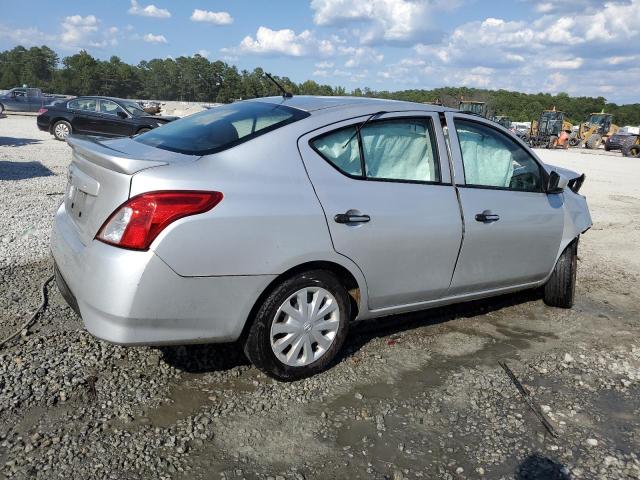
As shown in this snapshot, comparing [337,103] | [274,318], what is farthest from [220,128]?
[274,318]

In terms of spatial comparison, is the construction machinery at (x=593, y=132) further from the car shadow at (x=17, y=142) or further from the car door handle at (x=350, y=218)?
the car door handle at (x=350, y=218)

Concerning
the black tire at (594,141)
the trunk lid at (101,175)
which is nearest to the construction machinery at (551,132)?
the black tire at (594,141)

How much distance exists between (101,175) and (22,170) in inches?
366

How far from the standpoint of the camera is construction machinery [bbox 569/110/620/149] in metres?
39.8

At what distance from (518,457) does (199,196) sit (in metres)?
2.08

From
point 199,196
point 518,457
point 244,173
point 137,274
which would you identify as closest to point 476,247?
point 518,457

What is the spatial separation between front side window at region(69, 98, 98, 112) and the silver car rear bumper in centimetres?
1625

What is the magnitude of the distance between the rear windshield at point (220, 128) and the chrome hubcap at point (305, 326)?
3.21 ft

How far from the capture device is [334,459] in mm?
2662

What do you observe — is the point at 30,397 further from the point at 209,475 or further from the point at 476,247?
the point at 476,247

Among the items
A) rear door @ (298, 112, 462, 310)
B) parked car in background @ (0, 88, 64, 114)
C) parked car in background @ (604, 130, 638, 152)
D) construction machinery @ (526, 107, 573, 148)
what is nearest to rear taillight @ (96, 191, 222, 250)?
rear door @ (298, 112, 462, 310)

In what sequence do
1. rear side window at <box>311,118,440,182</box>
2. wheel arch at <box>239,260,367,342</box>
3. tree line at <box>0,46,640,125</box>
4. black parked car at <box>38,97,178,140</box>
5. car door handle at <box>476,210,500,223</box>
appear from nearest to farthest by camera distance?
wheel arch at <box>239,260,367,342</box> → rear side window at <box>311,118,440,182</box> → car door handle at <box>476,210,500,223</box> → black parked car at <box>38,97,178,140</box> → tree line at <box>0,46,640,125</box>

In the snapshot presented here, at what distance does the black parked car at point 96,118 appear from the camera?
17.0 m

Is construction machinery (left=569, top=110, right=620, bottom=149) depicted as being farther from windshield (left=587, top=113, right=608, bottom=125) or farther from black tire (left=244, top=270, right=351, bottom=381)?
black tire (left=244, top=270, right=351, bottom=381)
